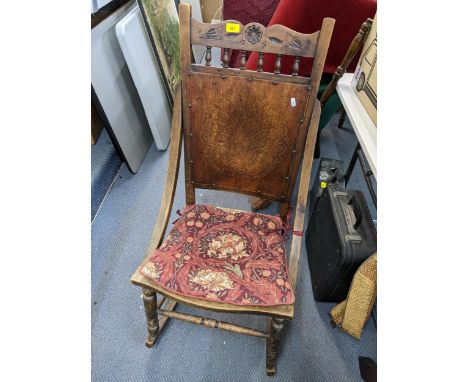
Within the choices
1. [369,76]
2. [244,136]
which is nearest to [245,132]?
[244,136]

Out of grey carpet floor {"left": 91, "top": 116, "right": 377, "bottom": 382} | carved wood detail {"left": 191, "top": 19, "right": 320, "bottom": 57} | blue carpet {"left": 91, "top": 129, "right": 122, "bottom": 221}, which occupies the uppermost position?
carved wood detail {"left": 191, "top": 19, "right": 320, "bottom": 57}

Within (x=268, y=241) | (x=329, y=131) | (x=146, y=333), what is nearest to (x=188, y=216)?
(x=268, y=241)

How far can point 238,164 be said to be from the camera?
1188mm

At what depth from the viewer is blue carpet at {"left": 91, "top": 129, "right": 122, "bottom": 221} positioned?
1.95 meters

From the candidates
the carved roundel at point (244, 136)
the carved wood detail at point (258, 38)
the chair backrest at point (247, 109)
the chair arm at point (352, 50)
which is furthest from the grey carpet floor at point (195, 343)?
the carved wood detail at point (258, 38)

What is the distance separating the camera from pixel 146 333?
4.66 feet

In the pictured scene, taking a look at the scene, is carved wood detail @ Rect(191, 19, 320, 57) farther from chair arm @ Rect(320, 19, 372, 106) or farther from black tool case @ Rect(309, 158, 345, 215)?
black tool case @ Rect(309, 158, 345, 215)

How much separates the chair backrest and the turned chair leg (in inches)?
18.0

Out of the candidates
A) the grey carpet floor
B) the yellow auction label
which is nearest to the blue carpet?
the grey carpet floor

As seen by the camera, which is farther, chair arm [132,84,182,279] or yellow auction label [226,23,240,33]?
chair arm [132,84,182,279]

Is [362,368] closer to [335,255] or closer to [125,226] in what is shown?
[335,255]

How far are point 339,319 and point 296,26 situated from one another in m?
1.45

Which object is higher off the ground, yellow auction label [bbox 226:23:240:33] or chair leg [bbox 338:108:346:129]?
yellow auction label [bbox 226:23:240:33]

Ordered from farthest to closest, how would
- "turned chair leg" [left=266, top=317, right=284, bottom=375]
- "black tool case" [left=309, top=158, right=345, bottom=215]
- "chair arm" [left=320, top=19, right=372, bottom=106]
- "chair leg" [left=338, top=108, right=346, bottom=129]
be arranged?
1. "chair leg" [left=338, top=108, right=346, bottom=129]
2. "black tool case" [left=309, top=158, right=345, bottom=215]
3. "chair arm" [left=320, top=19, right=372, bottom=106]
4. "turned chair leg" [left=266, top=317, right=284, bottom=375]
